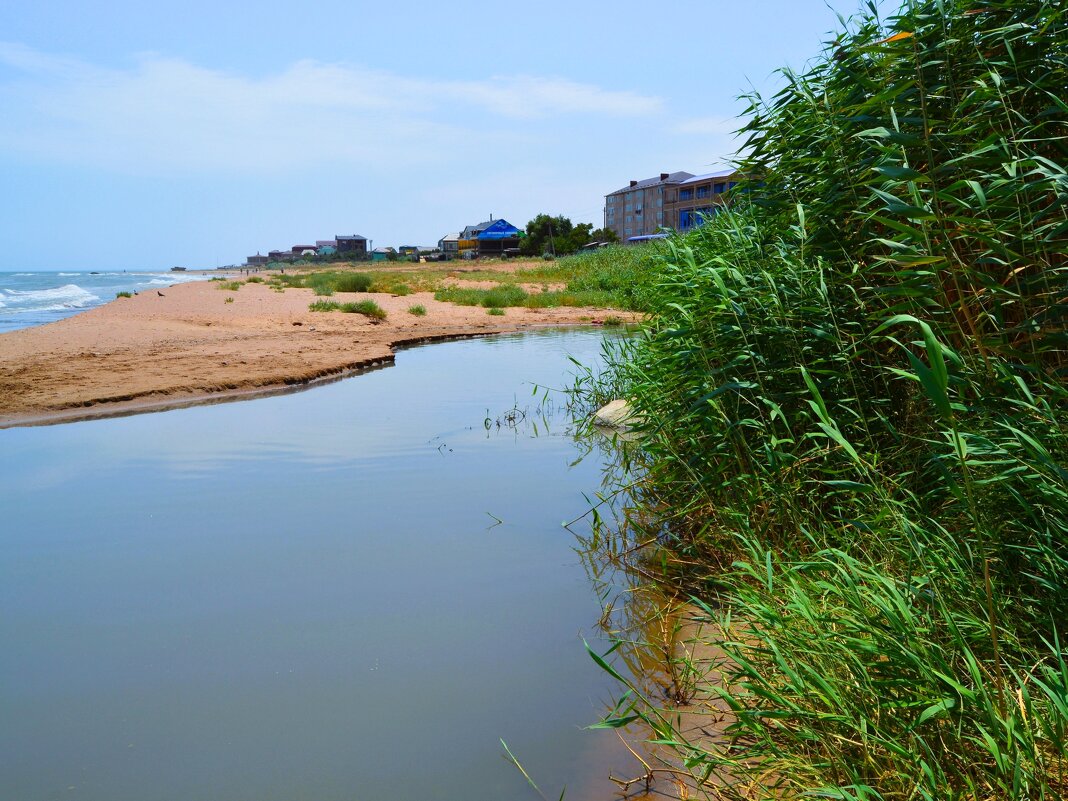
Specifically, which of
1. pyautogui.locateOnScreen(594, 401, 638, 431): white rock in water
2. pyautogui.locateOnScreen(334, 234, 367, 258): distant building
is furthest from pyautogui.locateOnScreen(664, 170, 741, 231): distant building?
pyautogui.locateOnScreen(334, 234, 367, 258): distant building

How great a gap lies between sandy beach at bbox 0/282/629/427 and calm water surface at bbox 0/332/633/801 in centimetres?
226

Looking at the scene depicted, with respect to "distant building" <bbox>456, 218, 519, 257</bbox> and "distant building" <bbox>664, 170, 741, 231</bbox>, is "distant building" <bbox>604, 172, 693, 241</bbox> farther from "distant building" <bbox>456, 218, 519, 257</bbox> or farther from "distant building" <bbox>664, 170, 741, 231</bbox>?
"distant building" <bbox>456, 218, 519, 257</bbox>

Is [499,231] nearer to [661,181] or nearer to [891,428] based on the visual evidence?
[661,181]

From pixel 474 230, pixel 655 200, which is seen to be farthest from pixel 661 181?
pixel 474 230

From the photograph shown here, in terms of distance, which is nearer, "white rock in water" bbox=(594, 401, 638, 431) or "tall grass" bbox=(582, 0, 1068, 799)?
"tall grass" bbox=(582, 0, 1068, 799)

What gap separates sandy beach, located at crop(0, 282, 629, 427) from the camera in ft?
32.6

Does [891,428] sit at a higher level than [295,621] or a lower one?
higher

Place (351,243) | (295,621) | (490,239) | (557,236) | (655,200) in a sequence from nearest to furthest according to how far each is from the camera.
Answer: (295,621) → (557,236) → (655,200) → (490,239) → (351,243)

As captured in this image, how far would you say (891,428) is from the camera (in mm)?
3510

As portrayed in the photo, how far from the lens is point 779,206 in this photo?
4.91m

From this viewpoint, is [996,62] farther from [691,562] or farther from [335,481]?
[335,481]

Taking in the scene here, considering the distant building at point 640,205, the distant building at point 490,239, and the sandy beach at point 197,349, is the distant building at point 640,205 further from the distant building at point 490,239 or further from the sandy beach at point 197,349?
the sandy beach at point 197,349

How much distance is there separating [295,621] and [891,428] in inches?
119

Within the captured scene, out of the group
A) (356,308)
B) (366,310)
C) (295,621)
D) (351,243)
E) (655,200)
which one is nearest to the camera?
(295,621)
